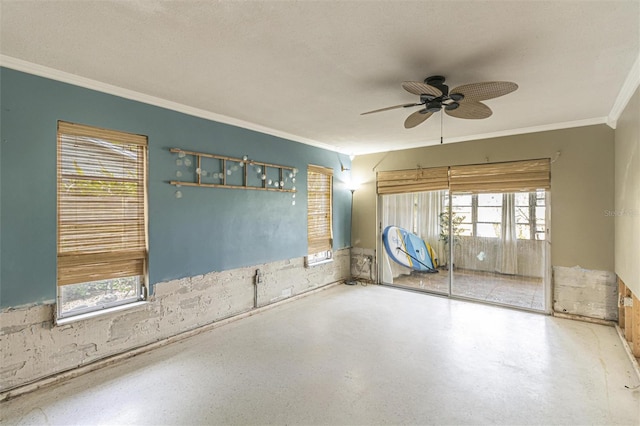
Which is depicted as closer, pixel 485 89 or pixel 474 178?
pixel 485 89

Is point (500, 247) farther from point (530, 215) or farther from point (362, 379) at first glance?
point (362, 379)

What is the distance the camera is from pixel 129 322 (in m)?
3.08

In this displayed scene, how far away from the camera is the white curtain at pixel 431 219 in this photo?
5.36 metres

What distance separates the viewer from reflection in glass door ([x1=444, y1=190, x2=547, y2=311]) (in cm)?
445

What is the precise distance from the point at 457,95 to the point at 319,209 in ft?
11.2

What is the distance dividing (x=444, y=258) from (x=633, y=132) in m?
3.00

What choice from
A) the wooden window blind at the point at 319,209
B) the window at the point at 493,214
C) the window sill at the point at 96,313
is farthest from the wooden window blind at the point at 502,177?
the window sill at the point at 96,313

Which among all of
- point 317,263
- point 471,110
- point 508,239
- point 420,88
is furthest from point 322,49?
point 508,239

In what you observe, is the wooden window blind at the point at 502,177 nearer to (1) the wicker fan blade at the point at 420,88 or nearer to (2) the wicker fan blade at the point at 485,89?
(2) the wicker fan blade at the point at 485,89

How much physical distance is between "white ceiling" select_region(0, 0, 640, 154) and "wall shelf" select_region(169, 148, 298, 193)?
0.60 metres

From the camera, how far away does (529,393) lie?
8.04 ft

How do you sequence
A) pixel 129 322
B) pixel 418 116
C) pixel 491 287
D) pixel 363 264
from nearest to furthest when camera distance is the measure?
pixel 418 116 → pixel 129 322 → pixel 491 287 → pixel 363 264

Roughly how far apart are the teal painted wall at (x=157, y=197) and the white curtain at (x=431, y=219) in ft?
6.48

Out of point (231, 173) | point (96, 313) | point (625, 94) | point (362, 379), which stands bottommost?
point (362, 379)
